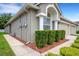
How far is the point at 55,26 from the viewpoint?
6.34 m

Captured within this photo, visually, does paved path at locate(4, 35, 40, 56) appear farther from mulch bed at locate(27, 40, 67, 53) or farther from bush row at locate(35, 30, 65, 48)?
bush row at locate(35, 30, 65, 48)

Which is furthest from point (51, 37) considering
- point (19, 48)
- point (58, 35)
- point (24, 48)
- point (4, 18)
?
point (4, 18)

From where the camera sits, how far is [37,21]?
21.5ft

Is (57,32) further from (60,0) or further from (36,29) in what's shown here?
(60,0)

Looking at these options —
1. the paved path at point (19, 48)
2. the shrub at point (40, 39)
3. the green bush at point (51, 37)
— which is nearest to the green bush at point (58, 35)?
the green bush at point (51, 37)

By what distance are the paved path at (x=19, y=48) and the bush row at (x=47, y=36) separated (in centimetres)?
49

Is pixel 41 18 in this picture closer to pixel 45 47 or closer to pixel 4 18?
pixel 45 47

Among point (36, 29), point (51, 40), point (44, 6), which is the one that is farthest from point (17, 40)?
point (44, 6)

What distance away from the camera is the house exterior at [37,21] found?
6038 millimetres

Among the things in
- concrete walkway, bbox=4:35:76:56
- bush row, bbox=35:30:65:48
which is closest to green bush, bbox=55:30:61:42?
Result: bush row, bbox=35:30:65:48

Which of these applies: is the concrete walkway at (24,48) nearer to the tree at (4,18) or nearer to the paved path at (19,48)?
the paved path at (19,48)

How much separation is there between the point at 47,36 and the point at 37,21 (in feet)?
3.04

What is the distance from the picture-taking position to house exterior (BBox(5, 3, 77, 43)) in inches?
238

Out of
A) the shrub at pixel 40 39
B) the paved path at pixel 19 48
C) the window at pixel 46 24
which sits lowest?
the paved path at pixel 19 48
